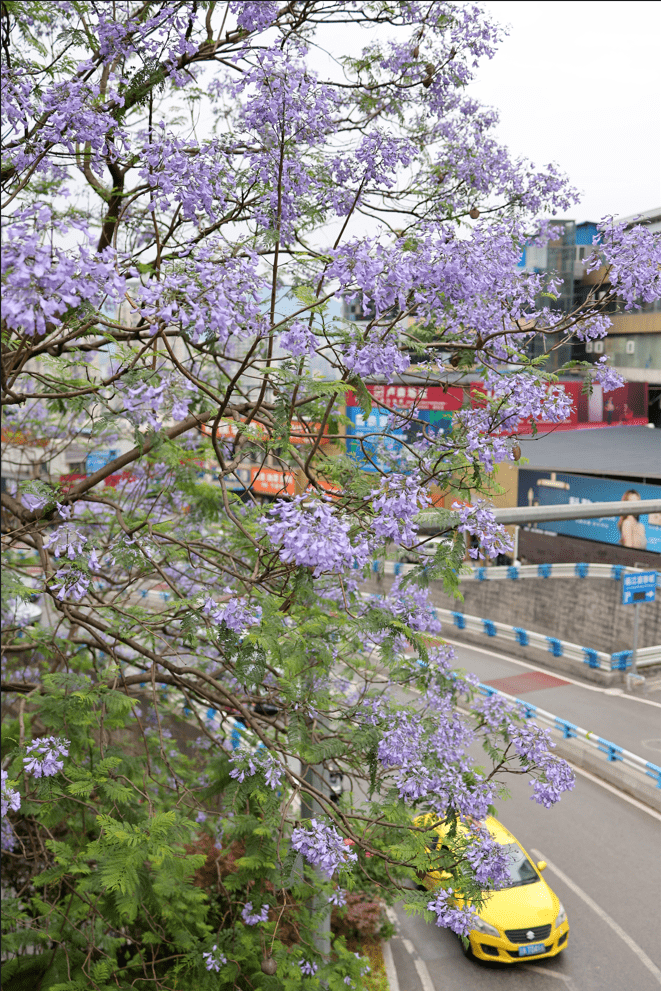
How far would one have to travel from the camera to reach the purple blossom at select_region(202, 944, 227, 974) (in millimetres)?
5004

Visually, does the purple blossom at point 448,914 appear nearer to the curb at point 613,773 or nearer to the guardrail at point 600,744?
the guardrail at point 600,744

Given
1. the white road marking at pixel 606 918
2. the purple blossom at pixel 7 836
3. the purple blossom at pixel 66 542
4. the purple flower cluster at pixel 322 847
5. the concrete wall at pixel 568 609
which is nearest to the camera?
the purple flower cluster at pixel 322 847

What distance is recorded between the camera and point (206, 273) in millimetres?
2775

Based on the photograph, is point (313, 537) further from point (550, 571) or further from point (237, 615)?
point (550, 571)

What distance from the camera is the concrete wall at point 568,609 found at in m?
14.2

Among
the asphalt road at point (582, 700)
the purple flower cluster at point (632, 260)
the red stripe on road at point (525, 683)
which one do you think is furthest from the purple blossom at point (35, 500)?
the red stripe on road at point (525, 683)

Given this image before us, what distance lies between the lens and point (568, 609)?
15.7 m

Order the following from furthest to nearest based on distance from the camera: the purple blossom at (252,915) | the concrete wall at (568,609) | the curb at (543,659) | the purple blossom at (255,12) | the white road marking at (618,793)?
the concrete wall at (568,609) → the curb at (543,659) → the white road marking at (618,793) → the purple blossom at (252,915) → the purple blossom at (255,12)

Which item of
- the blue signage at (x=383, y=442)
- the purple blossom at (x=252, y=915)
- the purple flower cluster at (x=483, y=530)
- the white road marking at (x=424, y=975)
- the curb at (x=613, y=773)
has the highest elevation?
the blue signage at (x=383, y=442)

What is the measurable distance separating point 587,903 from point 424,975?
213 centimetres

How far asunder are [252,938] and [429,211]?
18.6 feet

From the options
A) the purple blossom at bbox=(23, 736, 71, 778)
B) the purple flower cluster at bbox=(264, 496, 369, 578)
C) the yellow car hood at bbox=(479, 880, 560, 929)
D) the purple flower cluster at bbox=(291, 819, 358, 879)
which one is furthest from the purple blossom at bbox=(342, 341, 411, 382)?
the yellow car hood at bbox=(479, 880, 560, 929)

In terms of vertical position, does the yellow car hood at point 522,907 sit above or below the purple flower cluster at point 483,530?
below

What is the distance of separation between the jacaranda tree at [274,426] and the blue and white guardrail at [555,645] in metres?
8.15
